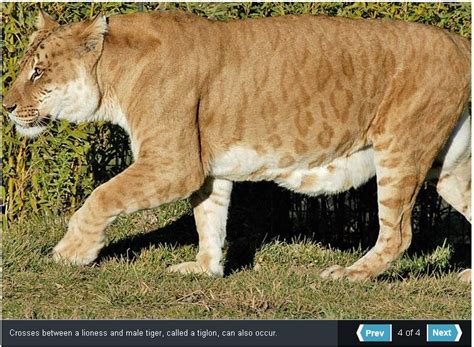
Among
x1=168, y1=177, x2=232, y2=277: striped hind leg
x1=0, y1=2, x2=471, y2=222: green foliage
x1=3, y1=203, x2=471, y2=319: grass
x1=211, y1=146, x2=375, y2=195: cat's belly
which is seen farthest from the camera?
x1=0, y1=2, x2=471, y2=222: green foliage

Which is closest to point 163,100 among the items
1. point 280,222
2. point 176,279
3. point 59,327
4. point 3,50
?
point 176,279

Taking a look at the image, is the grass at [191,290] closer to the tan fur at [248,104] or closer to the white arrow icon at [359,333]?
the tan fur at [248,104]

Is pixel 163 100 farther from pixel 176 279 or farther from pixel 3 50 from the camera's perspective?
pixel 3 50

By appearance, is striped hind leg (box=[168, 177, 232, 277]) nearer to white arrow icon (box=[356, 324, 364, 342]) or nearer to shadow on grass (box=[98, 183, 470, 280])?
shadow on grass (box=[98, 183, 470, 280])

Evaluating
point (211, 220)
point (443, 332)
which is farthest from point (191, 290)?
point (443, 332)

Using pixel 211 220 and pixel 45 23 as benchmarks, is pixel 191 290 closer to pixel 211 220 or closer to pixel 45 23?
pixel 211 220

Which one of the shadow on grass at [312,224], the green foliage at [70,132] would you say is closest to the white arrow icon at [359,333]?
the shadow on grass at [312,224]

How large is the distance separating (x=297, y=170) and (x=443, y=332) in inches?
67.5

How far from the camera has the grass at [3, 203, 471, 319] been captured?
6168mm

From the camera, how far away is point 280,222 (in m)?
8.95

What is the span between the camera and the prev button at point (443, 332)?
18.7ft

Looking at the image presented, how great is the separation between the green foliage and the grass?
27.0 inches

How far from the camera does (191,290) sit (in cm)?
648

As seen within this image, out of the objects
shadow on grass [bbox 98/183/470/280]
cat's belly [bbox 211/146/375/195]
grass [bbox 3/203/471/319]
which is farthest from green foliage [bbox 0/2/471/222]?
cat's belly [bbox 211/146/375/195]
